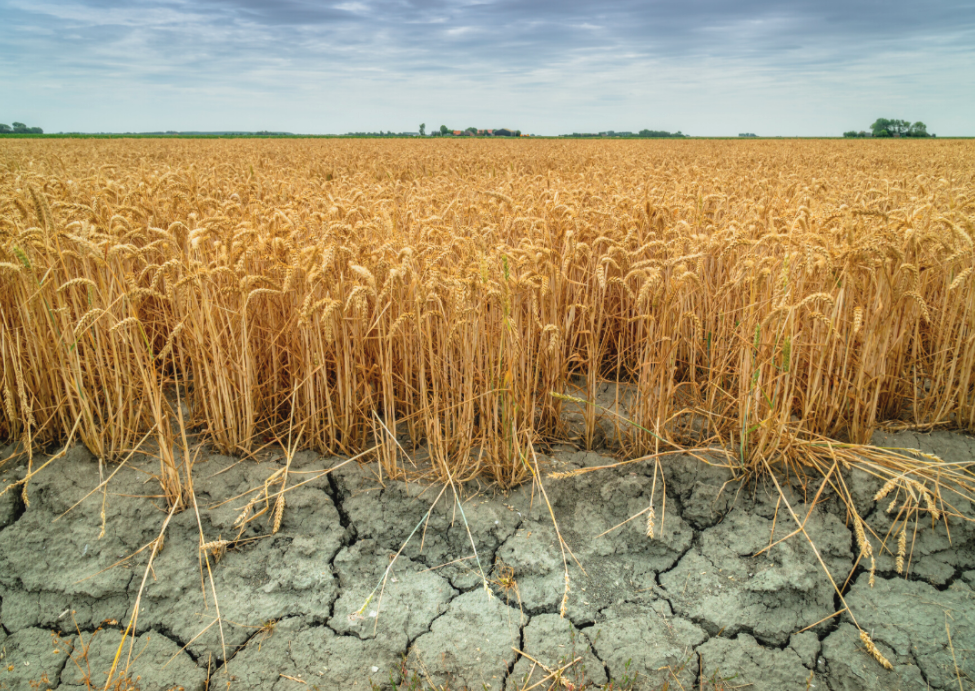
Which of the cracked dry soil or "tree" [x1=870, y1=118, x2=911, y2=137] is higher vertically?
"tree" [x1=870, y1=118, x2=911, y2=137]

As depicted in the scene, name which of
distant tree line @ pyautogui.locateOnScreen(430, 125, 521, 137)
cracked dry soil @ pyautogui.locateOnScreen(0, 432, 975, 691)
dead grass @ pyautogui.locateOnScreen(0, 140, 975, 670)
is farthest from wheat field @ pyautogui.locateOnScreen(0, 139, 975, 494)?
distant tree line @ pyautogui.locateOnScreen(430, 125, 521, 137)

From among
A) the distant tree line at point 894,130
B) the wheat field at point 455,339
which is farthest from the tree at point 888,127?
the wheat field at point 455,339

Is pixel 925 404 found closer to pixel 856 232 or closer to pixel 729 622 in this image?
pixel 856 232

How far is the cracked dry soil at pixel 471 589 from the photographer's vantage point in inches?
71.6

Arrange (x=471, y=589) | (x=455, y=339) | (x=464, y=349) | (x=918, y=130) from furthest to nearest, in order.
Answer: (x=918, y=130), (x=455, y=339), (x=464, y=349), (x=471, y=589)

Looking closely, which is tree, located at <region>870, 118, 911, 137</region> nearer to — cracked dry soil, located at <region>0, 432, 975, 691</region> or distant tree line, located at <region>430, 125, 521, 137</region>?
distant tree line, located at <region>430, 125, 521, 137</region>

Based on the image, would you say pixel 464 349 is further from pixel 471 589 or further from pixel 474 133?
pixel 474 133

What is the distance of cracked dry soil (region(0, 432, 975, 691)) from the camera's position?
5.97ft

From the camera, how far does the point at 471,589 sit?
210 cm

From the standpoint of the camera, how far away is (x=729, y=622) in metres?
1.98

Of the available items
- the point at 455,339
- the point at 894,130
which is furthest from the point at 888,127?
the point at 455,339

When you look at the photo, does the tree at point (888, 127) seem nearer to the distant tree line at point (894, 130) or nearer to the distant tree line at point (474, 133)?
the distant tree line at point (894, 130)

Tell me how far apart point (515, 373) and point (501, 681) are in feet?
3.83

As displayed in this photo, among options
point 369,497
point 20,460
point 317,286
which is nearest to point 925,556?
point 369,497
